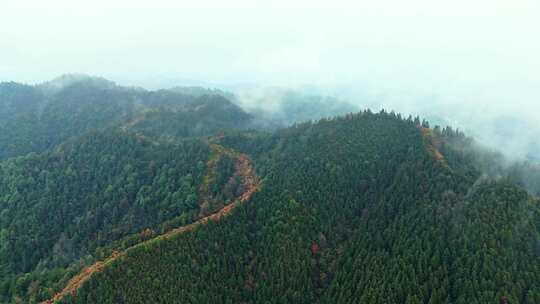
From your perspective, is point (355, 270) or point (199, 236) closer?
point (355, 270)

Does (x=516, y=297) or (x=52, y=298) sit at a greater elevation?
(x=516, y=297)

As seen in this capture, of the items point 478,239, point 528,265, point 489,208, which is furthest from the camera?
point 489,208

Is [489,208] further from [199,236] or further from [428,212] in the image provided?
[199,236]

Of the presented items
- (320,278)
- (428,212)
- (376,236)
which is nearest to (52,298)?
(320,278)

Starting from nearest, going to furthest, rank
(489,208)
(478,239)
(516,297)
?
(516,297) < (478,239) < (489,208)

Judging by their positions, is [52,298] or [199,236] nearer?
[52,298]

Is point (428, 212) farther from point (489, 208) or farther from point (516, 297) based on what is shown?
point (516, 297)

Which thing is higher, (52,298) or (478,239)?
(478,239)

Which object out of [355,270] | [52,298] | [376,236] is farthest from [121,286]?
[376,236]

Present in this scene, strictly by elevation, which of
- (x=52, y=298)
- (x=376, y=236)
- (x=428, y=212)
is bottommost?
(x=52, y=298)
